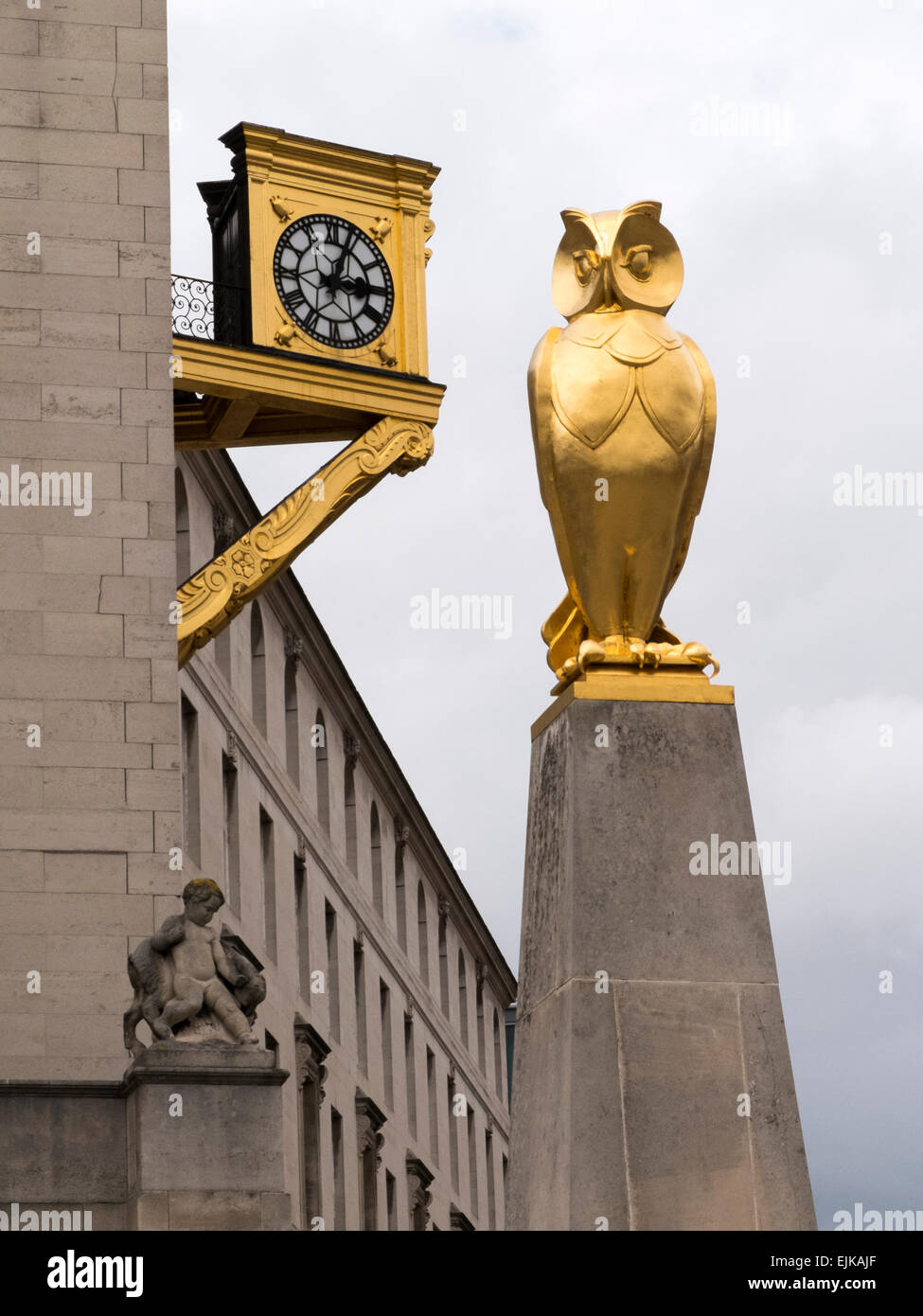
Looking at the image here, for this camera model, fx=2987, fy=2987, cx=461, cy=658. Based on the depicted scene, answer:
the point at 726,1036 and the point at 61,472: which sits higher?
the point at 61,472

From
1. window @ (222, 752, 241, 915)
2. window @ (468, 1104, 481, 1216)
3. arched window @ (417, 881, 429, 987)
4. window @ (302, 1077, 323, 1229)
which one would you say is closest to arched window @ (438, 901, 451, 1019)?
arched window @ (417, 881, 429, 987)

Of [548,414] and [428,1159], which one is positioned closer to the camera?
[548,414]

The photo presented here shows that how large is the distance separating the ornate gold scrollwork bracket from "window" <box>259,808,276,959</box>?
85.9ft

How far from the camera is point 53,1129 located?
21.4 m

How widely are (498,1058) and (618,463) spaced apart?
226ft

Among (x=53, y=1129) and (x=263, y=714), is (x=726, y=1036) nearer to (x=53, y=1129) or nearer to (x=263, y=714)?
(x=53, y=1129)

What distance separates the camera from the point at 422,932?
239 ft

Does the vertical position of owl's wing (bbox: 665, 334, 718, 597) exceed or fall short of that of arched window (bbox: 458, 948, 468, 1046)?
it falls short

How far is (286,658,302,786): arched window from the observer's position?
58.8 meters

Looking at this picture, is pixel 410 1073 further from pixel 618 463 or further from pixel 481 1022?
pixel 618 463

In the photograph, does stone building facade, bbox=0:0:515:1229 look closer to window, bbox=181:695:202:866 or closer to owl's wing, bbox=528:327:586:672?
owl's wing, bbox=528:327:586:672
